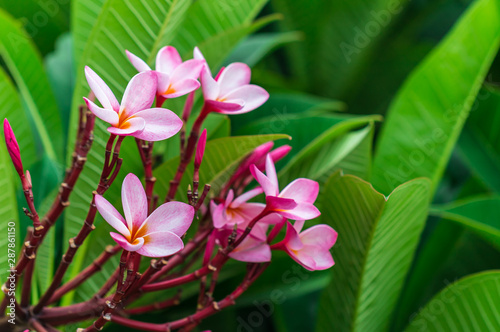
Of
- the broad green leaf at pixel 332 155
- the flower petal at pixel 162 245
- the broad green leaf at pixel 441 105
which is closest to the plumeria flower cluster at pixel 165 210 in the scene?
the flower petal at pixel 162 245

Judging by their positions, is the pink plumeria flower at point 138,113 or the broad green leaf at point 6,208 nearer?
the pink plumeria flower at point 138,113

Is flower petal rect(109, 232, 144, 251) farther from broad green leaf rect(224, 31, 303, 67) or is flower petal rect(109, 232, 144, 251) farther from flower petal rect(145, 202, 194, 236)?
broad green leaf rect(224, 31, 303, 67)

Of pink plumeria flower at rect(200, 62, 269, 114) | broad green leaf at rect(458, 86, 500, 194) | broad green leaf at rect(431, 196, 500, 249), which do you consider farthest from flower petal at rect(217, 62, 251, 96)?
broad green leaf at rect(458, 86, 500, 194)

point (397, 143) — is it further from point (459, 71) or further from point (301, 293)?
point (301, 293)

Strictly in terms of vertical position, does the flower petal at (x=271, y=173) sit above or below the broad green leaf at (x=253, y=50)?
below

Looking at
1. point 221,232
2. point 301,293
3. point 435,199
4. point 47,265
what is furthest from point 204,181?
point 435,199

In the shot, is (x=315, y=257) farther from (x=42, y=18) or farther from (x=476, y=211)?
(x=42, y=18)

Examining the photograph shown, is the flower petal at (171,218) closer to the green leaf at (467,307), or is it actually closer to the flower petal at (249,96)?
the flower petal at (249,96)
